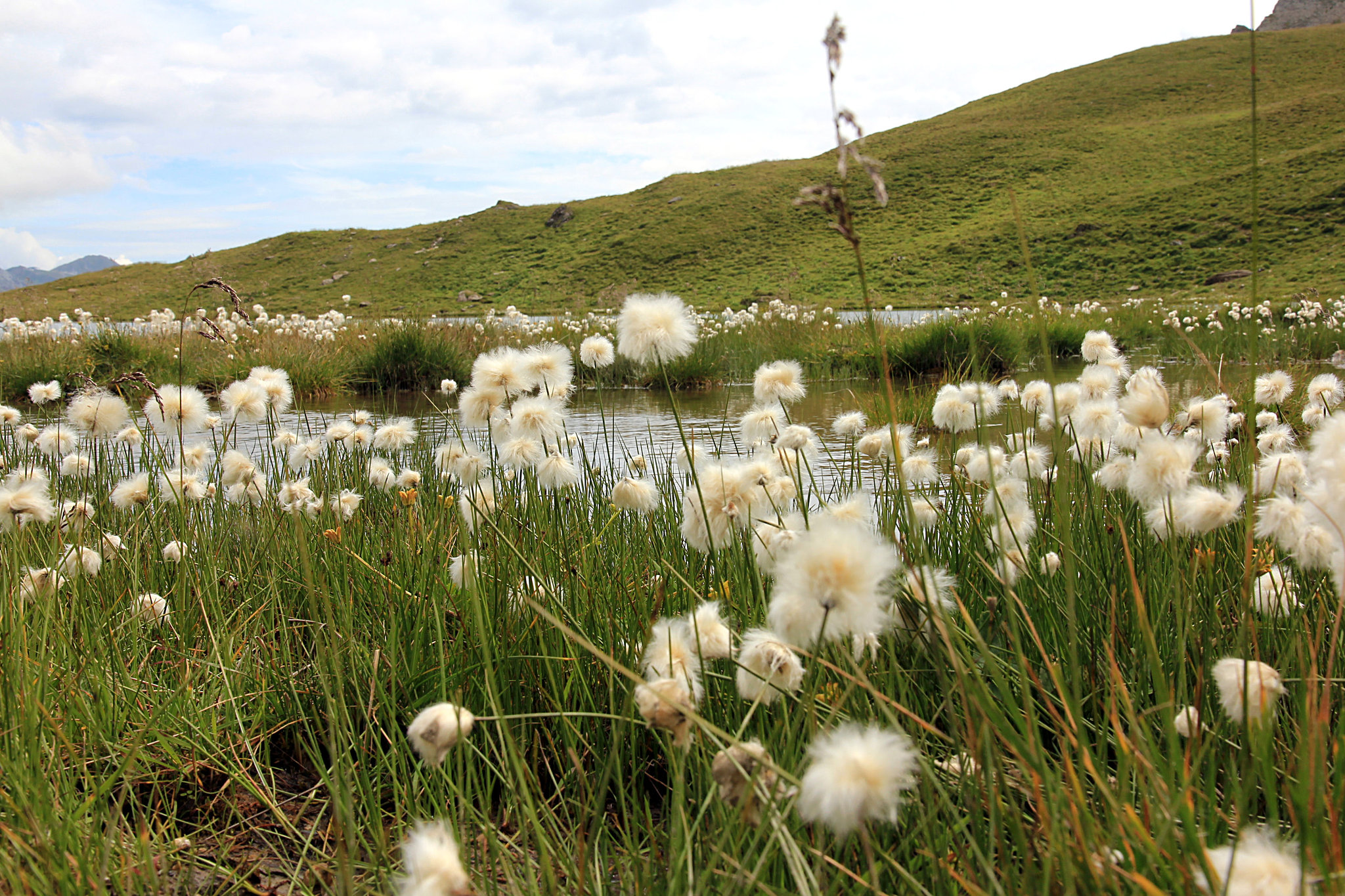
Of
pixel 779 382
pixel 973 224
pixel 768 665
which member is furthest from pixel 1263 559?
pixel 973 224

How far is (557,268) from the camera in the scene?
55.6 m

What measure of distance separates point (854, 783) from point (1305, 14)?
528 ft

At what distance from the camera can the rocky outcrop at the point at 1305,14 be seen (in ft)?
365

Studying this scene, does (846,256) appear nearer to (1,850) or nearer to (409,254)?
(409,254)

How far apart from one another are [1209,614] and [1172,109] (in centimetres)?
7433

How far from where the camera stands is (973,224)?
4922cm

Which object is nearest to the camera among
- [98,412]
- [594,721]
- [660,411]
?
[594,721]

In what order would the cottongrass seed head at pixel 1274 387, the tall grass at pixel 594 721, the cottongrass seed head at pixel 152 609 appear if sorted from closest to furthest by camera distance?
the tall grass at pixel 594 721 → the cottongrass seed head at pixel 152 609 → the cottongrass seed head at pixel 1274 387

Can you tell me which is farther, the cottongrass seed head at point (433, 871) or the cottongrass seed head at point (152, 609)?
the cottongrass seed head at point (152, 609)

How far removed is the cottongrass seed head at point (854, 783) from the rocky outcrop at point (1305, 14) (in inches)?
5793

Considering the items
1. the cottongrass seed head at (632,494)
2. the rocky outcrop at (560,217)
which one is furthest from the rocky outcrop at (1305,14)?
the cottongrass seed head at (632,494)

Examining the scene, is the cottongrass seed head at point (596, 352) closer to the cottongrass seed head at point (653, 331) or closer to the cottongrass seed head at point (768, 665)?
the cottongrass seed head at point (653, 331)

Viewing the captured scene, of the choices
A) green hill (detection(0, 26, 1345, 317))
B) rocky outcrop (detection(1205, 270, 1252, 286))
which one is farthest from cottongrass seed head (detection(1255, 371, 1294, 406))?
rocky outcrop (detection(1205, 270, 1252, 286))

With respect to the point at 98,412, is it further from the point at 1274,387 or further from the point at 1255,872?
the point at 1274,387
